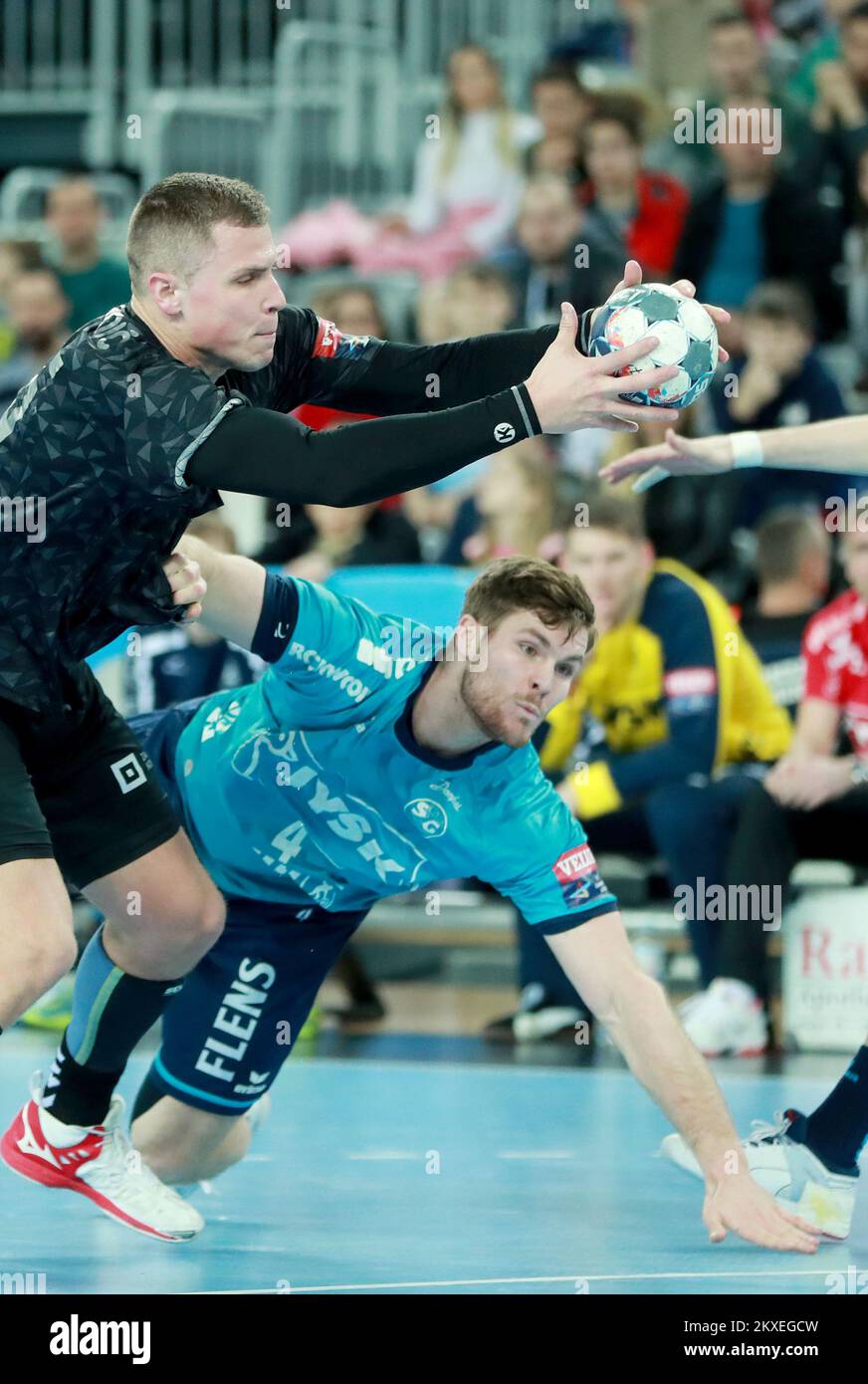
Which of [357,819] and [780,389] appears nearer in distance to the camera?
[357,819]

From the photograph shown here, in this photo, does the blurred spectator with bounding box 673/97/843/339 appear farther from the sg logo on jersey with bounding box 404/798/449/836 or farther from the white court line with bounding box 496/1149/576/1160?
the sg logo on jersey with bounding box 404/798/449/836

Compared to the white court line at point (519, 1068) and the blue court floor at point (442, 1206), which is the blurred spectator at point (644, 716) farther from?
the blue court floor at point (442, 1206)

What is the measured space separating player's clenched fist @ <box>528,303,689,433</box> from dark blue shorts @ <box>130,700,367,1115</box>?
1934 millimetres

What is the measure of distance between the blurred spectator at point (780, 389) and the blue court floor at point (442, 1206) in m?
3.07

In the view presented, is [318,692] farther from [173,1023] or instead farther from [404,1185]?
[404,1185]

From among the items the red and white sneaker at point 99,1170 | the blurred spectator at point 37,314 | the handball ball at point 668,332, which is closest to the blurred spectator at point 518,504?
the blurred spectator at point 37,314

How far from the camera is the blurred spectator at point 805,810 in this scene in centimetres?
695

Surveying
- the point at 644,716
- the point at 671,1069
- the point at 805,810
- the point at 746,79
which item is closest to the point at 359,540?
the point at 644,716

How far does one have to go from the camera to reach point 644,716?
7.77m

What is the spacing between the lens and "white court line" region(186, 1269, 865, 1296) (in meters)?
3.91

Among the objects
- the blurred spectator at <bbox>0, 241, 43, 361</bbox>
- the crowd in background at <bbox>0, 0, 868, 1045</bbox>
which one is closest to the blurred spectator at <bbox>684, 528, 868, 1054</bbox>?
the crowd in background at <bbox>0, 0, 868, 1045</bbox>

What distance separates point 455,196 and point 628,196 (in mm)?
1570

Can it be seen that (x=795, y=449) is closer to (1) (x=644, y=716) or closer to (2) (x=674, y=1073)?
(2) (x=674, y=1073)

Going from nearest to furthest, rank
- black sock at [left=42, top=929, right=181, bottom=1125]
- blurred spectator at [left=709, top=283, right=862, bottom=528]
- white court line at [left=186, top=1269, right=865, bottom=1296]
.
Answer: white court line at [left=186, top=1269, right=865, bottom=1296] < black sock at [left=42, top=929, right=181, bottom=1125] < blurred spectator at [left=709, top=283, right=862, bottom=528]
